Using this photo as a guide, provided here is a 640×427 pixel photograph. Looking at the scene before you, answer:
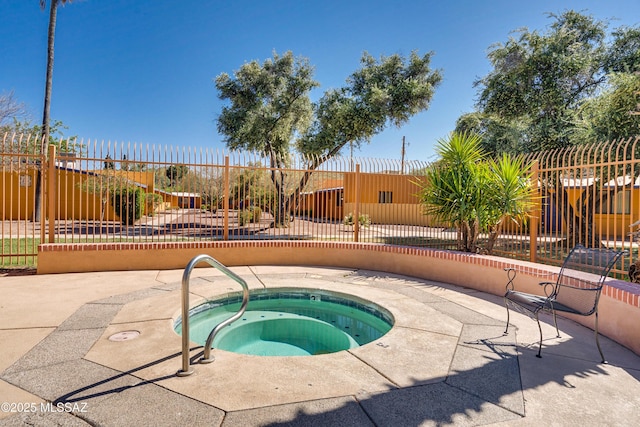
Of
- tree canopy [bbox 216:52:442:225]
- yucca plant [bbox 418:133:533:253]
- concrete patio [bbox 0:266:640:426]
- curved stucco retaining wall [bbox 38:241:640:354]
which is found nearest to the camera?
concrete patio [bbox 0:266:640:426]

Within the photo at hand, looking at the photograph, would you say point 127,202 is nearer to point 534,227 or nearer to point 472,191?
point 472,191

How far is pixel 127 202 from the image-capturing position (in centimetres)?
715

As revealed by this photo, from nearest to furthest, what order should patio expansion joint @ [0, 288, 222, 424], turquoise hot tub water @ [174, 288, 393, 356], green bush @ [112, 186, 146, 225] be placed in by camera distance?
patio expansion joint @ [0, 288, 222, 424], turquoise hot tub water @ [174, 288, 393, 356], green bush @ [112, 186, 146, 225]

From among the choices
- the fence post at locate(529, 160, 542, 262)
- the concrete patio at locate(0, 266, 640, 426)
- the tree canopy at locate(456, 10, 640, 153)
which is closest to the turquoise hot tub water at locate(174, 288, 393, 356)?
the concrete patio at locate(0, 266, 640, 426)

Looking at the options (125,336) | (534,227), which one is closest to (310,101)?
(534,227)

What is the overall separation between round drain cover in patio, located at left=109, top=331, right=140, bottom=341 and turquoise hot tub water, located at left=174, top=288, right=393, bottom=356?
22.8 inches

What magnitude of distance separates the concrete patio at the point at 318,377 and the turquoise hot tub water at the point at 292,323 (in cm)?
46

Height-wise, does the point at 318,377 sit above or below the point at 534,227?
below

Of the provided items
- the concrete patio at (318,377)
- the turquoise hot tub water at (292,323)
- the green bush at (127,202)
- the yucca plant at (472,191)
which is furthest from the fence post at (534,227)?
the green bush at (127,202)

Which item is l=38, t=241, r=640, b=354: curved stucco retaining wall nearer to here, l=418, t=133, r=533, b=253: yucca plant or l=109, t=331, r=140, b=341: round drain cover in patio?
l=418, t=133, r=533, b=253: yucca plant

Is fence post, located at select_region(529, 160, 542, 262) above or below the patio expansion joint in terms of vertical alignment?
above

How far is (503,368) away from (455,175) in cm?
520

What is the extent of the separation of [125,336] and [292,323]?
86.0 inches

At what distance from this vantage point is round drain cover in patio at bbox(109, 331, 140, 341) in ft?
11.5
